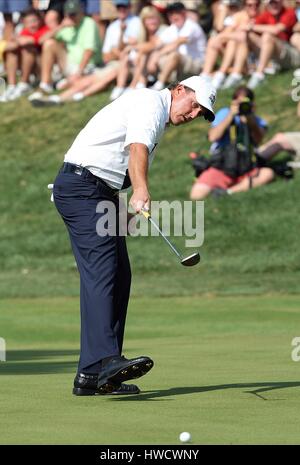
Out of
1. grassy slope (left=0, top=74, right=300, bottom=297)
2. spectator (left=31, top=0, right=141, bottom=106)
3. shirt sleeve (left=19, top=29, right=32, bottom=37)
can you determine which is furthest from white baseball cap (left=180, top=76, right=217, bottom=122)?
shirt sleeve (left=19, top=29, right=32, bottom=37)

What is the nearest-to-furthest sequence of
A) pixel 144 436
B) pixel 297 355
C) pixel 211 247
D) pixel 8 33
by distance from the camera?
pixel 144 436 → pixel 297 355 → pixel 211 247 → pixel 8 33

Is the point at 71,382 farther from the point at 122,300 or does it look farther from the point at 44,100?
the point at 44,100

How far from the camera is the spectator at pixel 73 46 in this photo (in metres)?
25.0

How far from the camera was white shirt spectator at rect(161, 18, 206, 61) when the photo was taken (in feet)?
75.3

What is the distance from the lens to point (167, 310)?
15109 mm

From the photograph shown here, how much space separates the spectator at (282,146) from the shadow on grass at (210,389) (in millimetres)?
12283

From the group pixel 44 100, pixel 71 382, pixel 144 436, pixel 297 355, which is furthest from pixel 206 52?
pixel 144 436

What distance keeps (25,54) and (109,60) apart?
7.04 feet

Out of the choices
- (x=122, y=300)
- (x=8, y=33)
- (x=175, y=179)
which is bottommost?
(x=122, y=300)

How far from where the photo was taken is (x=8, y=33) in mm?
27281

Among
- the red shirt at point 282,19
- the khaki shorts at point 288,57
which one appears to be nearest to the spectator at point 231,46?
the red shirt at point 282,19

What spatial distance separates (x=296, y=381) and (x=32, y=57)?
63.2 ft

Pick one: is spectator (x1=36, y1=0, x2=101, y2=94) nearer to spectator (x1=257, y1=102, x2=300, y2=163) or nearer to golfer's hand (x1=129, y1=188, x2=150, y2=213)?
spectator (x1=257, y1=102, x2=300, y2=163)

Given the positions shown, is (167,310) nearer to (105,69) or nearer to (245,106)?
(245,106)
